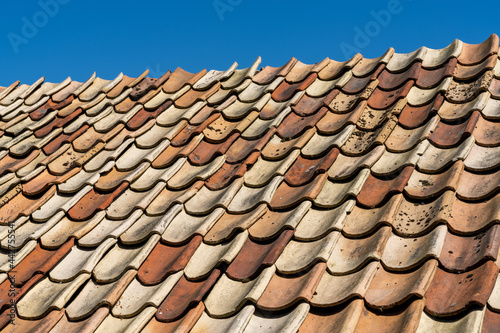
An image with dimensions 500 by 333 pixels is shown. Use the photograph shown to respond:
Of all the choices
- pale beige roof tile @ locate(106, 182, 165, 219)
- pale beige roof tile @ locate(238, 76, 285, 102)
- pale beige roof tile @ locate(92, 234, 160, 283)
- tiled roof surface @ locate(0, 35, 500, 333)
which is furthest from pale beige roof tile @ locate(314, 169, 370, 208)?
pale beige roof tile @ locate(238, 76, 285, 102)

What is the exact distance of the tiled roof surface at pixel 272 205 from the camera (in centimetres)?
289

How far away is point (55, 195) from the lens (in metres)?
4.43

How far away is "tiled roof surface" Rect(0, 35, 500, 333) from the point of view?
289cm

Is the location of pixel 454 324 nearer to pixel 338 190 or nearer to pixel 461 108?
pixel 338 190

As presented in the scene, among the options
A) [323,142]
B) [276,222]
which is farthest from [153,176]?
[323,142]

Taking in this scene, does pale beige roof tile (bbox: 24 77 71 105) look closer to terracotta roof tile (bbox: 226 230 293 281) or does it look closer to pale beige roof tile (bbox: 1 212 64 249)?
pale beige roof tile (bbox: 1 212 64 249)

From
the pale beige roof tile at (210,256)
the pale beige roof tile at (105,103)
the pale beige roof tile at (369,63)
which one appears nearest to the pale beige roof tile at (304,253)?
the pale beige roof tile at (210,256)

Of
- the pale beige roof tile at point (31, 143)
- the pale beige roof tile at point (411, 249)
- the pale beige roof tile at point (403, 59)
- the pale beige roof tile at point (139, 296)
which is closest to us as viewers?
the pale beige roof tile at point (411, 249)

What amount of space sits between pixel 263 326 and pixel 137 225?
55.5 inches

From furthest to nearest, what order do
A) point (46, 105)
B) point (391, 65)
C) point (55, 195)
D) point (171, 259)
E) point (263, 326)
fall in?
point (46, 105) < point (391, 65) < point (55, 195) < point (171, 259) < point (263, 326)

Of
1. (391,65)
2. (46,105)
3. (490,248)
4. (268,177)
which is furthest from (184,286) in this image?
(46,105)

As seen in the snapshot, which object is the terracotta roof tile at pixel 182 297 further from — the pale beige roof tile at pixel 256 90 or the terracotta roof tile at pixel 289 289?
the pale beige roof tile at pixel 256 90

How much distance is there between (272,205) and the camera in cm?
373

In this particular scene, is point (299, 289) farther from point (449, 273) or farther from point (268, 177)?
point (268, 177)
